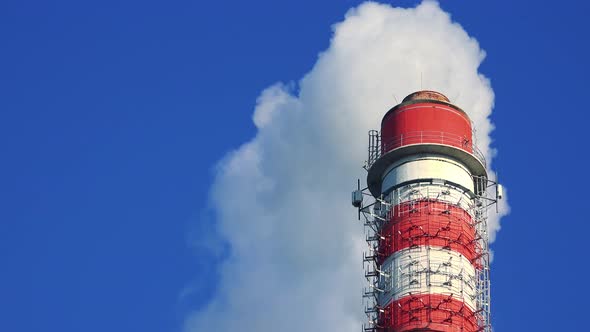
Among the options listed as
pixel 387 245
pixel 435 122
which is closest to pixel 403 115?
pixel 435 122

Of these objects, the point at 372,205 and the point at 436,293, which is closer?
the point at 436,293

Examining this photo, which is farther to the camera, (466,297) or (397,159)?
(397,159)

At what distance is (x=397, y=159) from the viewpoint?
105 m

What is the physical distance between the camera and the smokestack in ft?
320

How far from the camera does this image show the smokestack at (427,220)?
97.7 metres

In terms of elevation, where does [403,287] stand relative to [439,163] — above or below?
below

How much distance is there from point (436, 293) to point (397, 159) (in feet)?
37.3

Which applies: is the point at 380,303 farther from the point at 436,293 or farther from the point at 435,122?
the point at 435,122

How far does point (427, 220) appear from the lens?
3962 inches

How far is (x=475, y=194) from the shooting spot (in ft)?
343

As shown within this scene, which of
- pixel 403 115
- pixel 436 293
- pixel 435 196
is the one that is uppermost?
pixel 403 115

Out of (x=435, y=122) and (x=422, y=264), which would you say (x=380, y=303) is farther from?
(x=435, y=122)

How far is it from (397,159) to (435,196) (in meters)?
4.41

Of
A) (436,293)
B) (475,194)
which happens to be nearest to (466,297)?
(436,293)
